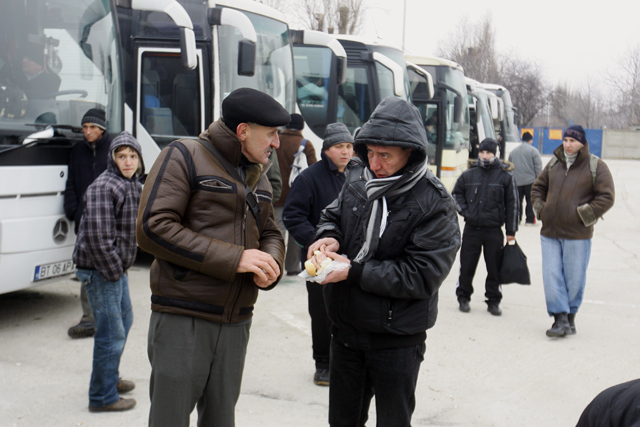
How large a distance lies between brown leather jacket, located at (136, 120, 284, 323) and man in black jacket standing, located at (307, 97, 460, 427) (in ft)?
1.52

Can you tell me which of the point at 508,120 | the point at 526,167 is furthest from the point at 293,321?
the point at 508,120

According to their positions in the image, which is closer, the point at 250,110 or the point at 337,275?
the point at 250,110

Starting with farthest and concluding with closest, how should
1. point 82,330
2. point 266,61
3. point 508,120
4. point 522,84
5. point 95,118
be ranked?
1. point 522,84
2. point 508,120
3. point 266,61
4. point 95,118
5. point 82,330

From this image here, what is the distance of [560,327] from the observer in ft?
19.8

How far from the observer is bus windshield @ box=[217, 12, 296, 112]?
818cm

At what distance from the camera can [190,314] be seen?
2.60 metres

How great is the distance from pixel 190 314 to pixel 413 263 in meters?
1.00

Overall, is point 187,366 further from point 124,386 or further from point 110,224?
point 124,386

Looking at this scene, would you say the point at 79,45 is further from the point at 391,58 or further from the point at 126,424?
the point at 391,58

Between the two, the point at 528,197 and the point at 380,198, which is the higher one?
the point at 380,198

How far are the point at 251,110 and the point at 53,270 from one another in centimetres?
386

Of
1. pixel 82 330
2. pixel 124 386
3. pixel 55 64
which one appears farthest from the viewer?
pixel 55 64

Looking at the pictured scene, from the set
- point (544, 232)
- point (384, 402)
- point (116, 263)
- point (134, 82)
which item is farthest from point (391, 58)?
point (384, 402)

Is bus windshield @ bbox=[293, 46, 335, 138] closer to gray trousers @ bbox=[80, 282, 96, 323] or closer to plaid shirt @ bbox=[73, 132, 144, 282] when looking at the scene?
gray trousers @ bbox=[80, 282, 96, 323]
